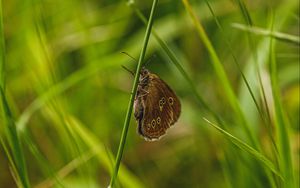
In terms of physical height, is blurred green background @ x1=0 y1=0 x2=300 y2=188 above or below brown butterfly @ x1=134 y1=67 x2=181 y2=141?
below

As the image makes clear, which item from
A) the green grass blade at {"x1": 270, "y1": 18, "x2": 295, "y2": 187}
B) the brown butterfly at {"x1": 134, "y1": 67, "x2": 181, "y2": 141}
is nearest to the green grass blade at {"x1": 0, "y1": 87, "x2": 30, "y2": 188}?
the brown butterfly at {"x1": 134, "y1": 67, "x2": 181, "y2": 141}

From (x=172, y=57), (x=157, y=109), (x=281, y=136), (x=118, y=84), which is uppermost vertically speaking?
(x=172, y=57)

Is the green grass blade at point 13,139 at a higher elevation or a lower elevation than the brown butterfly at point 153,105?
higher

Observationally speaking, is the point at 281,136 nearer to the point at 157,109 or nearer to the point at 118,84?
the point at 157,109

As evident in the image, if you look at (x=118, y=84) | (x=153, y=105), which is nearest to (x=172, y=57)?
(x=153, y=105)

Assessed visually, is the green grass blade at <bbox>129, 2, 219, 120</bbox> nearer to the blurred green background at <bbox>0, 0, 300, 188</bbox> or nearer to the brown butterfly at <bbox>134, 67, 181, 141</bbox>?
the brown butterfly at <bbox>134, 67, 181, 141</bbox>

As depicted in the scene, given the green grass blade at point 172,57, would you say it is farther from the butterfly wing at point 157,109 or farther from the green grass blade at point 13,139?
the green grass blade at point 13,139

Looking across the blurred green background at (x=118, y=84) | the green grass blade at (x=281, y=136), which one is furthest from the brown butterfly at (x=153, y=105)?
the blurred green background at (x=118, y=84)

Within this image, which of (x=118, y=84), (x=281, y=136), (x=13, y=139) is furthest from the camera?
(x=118, y=84)
